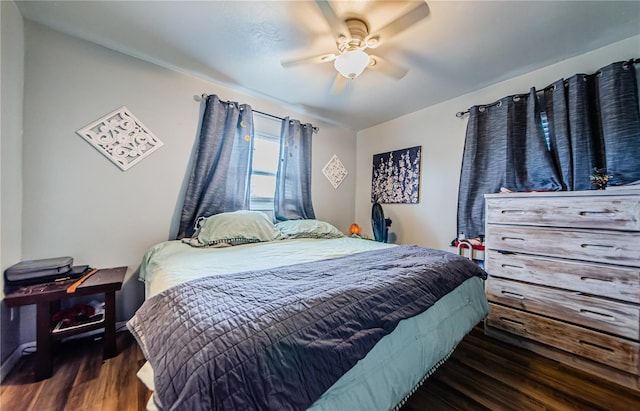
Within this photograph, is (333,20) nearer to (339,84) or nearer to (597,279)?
(339,84)

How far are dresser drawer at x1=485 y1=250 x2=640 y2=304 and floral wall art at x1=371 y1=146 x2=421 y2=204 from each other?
4.09 ft

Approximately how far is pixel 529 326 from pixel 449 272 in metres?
1.03

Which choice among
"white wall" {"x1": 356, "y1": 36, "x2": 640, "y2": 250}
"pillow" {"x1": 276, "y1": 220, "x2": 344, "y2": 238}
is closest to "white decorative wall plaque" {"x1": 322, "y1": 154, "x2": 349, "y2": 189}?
"white wall" {"x1": 356, "y1": 36, "x2": 640, "y2": 250}

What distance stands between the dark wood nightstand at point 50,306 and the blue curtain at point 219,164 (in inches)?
28.5

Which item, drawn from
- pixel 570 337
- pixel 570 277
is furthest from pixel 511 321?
pixel 570 277

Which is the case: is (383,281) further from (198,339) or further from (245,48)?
(245,48)

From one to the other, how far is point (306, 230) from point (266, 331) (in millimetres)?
1893

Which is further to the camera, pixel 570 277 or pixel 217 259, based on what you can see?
pixel 570 277

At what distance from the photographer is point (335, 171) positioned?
358cm

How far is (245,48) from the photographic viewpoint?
1.90 metres

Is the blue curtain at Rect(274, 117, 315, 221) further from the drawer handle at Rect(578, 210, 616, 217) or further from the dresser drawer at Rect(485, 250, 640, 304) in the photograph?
the drawer handle at Rect(578, 210, 616, 217)

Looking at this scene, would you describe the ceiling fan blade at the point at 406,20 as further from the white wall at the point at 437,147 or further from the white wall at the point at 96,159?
the white wall at the point at 96,159

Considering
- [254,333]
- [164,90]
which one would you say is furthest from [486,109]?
[164,90]

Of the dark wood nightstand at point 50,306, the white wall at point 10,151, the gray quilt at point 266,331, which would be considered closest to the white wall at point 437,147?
the gray quilt at point 266,331
